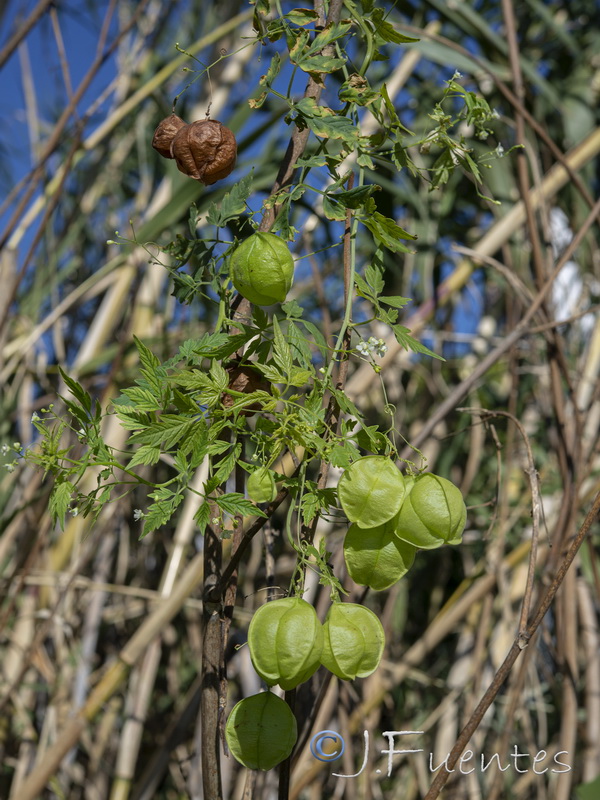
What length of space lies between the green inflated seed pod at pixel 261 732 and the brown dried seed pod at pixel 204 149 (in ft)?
0.93

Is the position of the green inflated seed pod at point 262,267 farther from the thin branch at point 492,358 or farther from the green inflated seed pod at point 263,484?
the thin branch at point 492,358

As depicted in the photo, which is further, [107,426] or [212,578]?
[107,426]

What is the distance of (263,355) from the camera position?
0.41 metres

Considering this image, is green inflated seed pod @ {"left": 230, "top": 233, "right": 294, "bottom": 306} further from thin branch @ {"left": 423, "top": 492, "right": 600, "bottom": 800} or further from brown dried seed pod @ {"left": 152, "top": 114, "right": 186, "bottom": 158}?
thin branch @ {"left": 423, "top": 492, "right": 600, "bottom": 800}

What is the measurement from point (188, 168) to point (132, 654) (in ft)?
2.30

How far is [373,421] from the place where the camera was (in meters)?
1.39

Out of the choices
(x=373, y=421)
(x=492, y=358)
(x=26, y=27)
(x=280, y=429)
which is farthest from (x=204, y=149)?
(x=373, y=421)

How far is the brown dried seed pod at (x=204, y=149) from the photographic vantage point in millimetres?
412

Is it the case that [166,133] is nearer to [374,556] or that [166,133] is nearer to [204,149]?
[204,149]

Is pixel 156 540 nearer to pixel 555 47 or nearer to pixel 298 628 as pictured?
pixel 298 628

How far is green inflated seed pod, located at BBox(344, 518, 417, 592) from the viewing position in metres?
0.37

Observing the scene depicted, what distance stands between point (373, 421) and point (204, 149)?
1.01 metres

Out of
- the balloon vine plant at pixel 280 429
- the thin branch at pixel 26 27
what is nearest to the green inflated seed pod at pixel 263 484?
the balloon vine plant at pixel 280 429

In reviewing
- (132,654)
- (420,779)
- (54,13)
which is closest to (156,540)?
(132,654)
